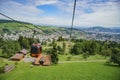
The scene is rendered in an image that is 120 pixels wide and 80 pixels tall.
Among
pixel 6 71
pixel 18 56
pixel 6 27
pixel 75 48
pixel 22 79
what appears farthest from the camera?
pixel 6 27

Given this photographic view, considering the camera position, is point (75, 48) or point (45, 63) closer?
point (45, 63)

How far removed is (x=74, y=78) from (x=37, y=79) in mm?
4951

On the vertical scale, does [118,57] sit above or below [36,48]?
below

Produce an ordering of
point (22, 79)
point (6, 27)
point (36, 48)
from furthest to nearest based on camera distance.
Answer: point (6, 27) < point (22, 79) < point (36, 48)

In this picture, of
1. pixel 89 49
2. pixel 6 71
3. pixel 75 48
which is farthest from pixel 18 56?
pixel 89 49

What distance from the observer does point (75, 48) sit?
6397cm

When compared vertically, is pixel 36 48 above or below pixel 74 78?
above

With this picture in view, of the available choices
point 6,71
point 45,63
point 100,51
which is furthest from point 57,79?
point 100,51

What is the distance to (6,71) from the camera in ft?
102

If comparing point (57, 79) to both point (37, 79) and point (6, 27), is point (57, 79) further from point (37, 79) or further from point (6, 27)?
point (6, 27)

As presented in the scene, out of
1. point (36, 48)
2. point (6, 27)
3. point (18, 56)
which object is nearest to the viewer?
point (36, 48)

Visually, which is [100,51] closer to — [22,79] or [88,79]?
[88,79]

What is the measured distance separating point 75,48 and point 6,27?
116 meters

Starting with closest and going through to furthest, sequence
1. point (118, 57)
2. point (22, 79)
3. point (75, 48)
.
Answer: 1. point (22, 79)
2. point (118, 57)
3. point (75, 48)
